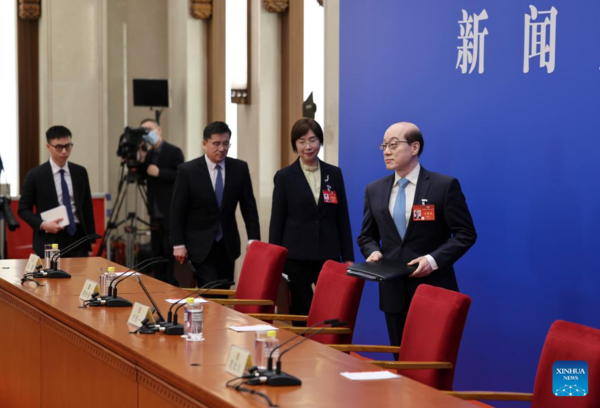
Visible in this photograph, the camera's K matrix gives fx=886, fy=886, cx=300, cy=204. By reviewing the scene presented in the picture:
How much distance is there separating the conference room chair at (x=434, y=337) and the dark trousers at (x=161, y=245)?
204 inches

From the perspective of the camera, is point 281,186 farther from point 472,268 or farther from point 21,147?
point 21,147

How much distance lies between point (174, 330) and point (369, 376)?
2.99ft

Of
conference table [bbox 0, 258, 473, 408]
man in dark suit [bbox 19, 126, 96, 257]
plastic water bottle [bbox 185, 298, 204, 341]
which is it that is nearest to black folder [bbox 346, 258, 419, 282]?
conference table [bbox 0, 258, 473, 408]

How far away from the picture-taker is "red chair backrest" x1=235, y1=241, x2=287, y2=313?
481cm

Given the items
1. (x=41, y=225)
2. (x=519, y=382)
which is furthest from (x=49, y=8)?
→ (x=519, y=382)

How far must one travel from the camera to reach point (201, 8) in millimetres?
9656

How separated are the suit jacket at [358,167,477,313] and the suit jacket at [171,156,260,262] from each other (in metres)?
1.56

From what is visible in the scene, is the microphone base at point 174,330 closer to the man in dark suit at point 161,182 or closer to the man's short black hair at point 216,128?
the man's short black hair at point 216,128

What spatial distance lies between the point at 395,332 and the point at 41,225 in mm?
2890

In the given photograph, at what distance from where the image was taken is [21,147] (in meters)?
11.0

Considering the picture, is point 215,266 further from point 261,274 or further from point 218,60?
point 218,60

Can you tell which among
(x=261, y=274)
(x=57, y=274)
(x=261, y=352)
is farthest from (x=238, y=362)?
(x=57, y=274)

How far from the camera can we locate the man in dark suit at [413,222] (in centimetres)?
429

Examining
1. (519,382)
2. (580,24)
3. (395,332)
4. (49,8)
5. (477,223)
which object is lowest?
(519,382)
